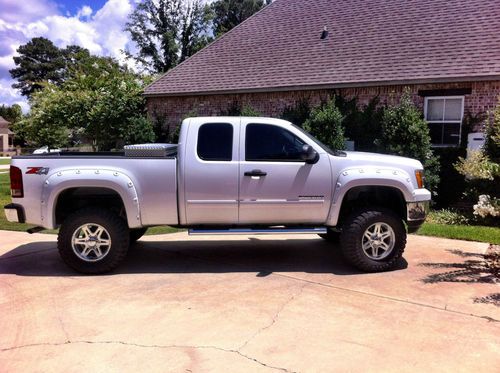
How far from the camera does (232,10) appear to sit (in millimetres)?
49719

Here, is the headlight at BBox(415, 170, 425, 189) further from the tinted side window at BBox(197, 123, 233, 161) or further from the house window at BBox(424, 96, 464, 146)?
the house window at BBox(424, 96, 464, 146)

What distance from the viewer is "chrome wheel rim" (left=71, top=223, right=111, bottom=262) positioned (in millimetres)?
6145

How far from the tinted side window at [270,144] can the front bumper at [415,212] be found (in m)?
1.57

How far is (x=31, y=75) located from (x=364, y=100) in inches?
3582

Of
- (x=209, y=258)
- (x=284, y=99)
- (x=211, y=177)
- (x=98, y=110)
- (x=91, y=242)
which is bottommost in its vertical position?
(x=209, y=258)

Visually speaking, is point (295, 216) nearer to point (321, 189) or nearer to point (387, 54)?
point (321, 189)

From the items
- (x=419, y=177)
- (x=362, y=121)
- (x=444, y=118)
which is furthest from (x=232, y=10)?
(x=419, y=177)

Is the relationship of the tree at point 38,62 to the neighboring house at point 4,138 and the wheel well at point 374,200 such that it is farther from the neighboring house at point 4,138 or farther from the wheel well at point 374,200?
the wheel well at point 374,200

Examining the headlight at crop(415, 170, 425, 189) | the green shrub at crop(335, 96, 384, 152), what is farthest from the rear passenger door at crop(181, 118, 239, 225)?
the green shrub at crop(335, 96, 384, 152)

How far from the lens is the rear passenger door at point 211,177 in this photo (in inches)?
242

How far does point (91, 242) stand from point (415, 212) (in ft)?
13.8

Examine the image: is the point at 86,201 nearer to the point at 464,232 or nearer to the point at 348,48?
the point at 464,232

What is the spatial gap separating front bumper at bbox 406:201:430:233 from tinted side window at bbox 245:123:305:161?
61.7 inches

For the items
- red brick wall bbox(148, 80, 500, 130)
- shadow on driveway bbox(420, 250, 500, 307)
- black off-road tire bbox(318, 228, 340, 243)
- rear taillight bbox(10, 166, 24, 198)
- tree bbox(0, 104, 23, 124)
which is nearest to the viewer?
shadow on driveway bbox(420, 250, 500, 307)
